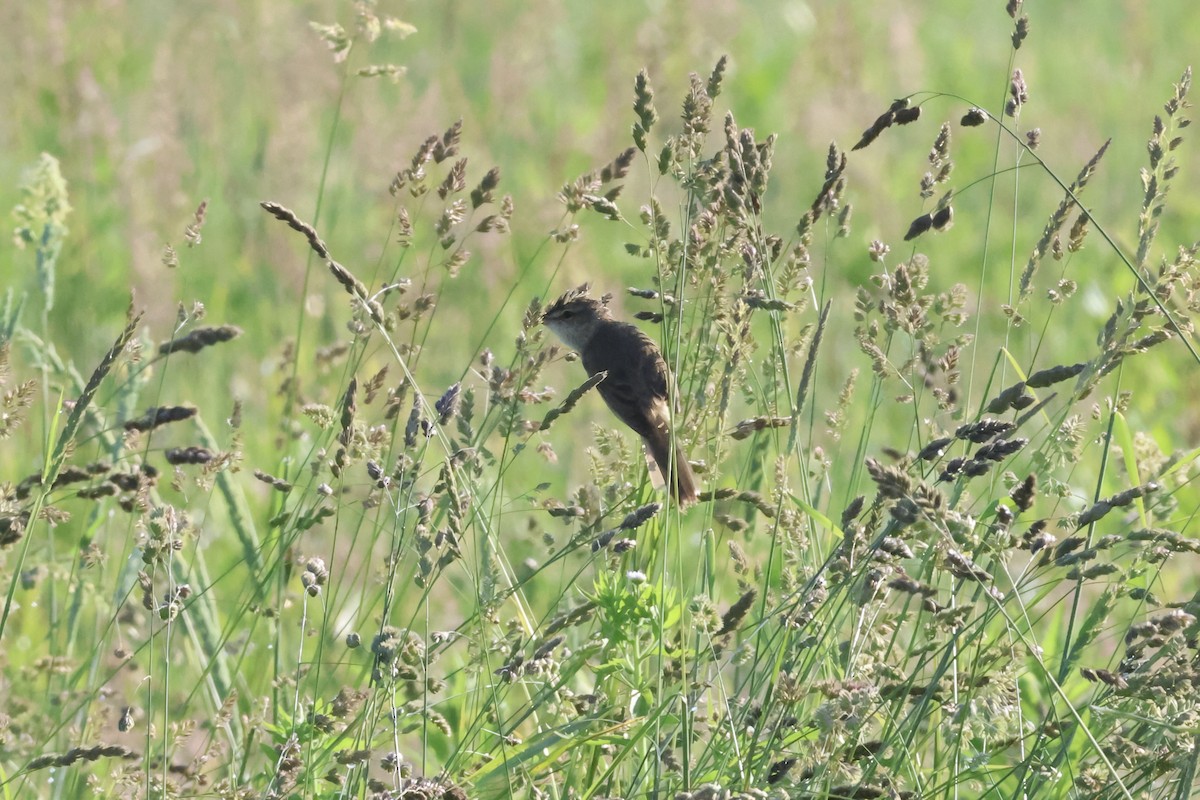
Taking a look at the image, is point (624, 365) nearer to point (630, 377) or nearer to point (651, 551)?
point (630, 377)

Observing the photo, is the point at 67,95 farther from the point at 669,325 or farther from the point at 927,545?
the point at 927,545

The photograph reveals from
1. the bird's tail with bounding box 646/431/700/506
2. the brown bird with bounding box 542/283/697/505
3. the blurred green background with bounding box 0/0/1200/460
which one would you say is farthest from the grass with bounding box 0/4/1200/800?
the blurred green background with bounding box 0/0/1200/460

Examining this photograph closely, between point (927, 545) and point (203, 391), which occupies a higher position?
point (203, 391)

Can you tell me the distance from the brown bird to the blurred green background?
357 millimetres

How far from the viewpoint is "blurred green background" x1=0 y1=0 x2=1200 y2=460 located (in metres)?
6.21

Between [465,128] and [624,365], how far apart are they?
11.7ft

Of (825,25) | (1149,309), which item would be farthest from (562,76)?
(1149,309)

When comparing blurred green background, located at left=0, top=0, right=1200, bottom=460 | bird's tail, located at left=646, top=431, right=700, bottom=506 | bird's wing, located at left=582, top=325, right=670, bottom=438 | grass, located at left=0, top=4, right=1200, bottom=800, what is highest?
blurred green background, located at left=0, top=0, right=1200, bottom=460

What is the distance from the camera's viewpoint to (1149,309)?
102 inches

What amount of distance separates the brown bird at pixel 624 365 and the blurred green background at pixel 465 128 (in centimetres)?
36

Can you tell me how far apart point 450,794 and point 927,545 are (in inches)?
38.0

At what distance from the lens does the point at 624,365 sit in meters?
5.08

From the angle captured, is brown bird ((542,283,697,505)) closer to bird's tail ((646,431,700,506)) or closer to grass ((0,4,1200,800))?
bird's tail ((646,431,700,506))

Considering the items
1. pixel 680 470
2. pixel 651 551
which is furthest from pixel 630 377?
pixel 651 551
